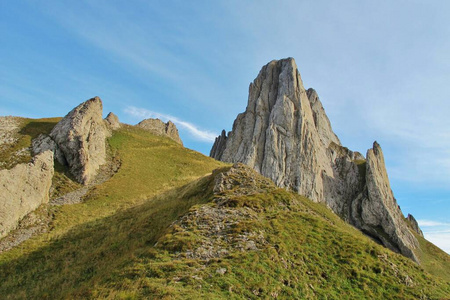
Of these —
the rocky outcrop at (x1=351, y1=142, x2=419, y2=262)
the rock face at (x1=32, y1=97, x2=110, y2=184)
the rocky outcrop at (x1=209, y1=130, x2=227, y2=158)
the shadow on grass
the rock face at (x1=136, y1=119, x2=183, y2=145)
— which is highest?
the rocky outcrop at (x1=209, y1=130, x2=227, y2=158)

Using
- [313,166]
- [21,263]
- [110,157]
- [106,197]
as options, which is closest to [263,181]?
[21,263]

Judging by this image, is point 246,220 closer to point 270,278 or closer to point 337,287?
point 270,278

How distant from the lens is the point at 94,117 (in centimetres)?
5941

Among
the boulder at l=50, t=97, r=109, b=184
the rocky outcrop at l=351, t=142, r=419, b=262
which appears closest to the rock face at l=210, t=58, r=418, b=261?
the rocky outcrop at l=351, t=142, r=419, b=262

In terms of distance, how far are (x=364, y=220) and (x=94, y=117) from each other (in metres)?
103

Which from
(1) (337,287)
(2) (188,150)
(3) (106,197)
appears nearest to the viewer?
(1) (337,287)

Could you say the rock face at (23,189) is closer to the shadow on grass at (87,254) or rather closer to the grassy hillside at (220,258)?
the grassy hillside at (220,258)

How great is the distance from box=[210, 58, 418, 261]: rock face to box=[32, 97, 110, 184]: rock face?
63.3 metres

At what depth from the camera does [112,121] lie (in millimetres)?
79438

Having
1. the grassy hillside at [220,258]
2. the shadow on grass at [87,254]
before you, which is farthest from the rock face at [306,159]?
the grassy hillside at [220,258]

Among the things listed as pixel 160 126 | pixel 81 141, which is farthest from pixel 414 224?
pixel 81 141

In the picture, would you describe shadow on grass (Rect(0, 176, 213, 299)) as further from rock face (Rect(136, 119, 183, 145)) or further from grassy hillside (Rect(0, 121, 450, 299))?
rock face (Rect(136, 119, 183, 145))

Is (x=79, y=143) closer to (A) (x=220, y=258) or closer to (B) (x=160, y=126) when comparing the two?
(A) (x=220, y=258)

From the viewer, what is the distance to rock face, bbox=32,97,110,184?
4716 cm
